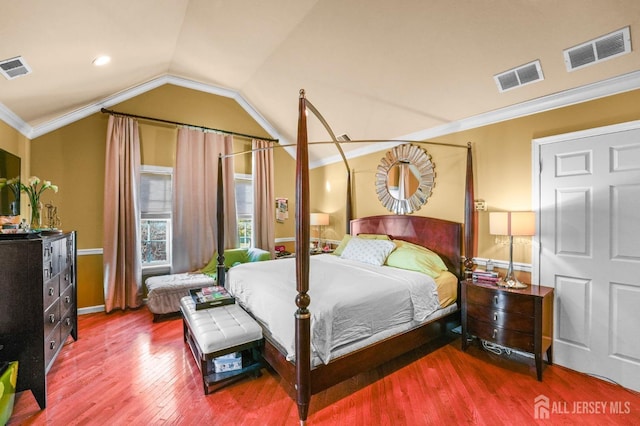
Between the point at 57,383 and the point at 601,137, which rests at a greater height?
the point at 601,137

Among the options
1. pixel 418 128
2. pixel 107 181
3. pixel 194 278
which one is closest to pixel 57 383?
pixel 194 278

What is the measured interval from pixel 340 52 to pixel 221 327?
3.02 meters

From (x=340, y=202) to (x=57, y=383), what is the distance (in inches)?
164

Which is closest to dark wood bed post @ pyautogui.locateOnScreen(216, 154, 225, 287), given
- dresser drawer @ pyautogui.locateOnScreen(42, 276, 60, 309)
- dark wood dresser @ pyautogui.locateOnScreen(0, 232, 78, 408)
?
dresser drawer @ pyautogui.locateOnScreen(42, 276, 60, 309)

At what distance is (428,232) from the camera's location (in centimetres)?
361

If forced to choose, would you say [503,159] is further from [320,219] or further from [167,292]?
[167,292]

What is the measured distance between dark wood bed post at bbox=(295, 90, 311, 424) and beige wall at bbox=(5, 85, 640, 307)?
2316mm

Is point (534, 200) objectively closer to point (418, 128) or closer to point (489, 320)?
point (489, 320)

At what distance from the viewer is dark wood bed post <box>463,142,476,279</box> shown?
312 cm

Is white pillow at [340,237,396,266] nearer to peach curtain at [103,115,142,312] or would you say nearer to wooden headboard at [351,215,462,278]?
wooden headboard at [351,215,462,278]

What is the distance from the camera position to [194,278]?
13.7ft

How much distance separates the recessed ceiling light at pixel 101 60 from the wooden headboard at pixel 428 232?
373 centimetres

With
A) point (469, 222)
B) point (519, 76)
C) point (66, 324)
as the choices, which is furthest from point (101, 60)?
point (469, 222)

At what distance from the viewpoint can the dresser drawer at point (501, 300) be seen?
245 cm
